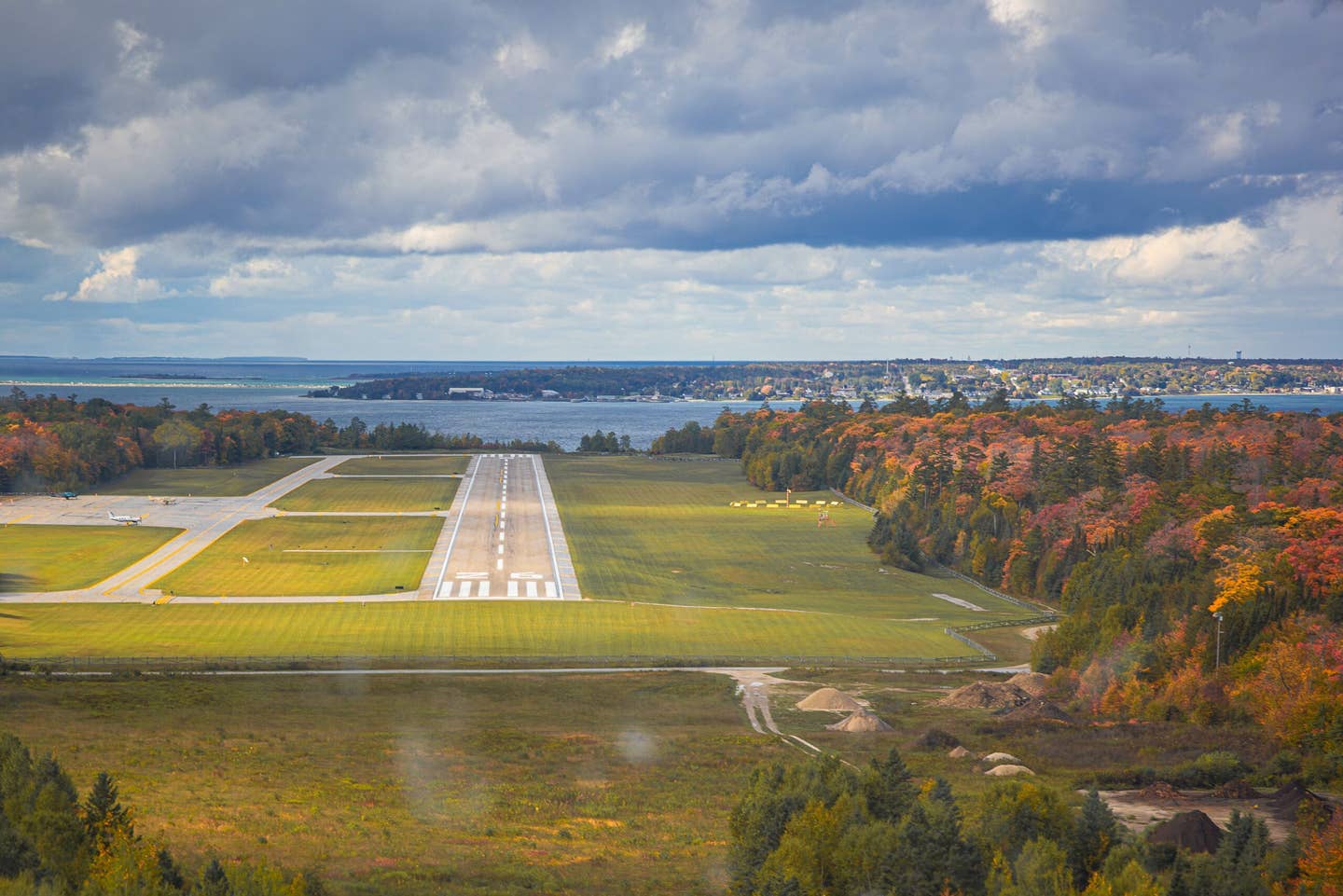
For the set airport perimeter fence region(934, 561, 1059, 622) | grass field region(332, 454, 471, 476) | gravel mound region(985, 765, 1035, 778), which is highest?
grass field region(332, 454, 471, 476)

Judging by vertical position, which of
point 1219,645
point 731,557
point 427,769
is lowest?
point 731,557

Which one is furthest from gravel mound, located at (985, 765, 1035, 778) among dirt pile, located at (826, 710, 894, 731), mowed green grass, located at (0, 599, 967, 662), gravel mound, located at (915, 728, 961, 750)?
mowed green grass, located at (0, 599, 967, 662)

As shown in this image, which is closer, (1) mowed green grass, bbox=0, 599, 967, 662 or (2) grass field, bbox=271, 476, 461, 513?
(1) mowed green grass, bbox=0, 599, 967, 662

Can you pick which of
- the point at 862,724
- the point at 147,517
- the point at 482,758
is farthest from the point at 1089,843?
the point at 147,517

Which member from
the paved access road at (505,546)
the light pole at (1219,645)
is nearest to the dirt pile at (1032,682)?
the light pole at (1219,645)

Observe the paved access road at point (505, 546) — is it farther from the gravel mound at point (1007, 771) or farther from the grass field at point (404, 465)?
the gravel mound at point (1007, 771)

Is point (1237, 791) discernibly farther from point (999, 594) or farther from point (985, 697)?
point (999, 594)

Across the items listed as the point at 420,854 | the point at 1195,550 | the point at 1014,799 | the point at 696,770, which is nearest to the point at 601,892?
the point at 420,854

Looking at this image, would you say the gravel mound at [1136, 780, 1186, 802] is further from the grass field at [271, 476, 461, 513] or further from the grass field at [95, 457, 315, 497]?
the grass field at [95, 457, 315, 497]
